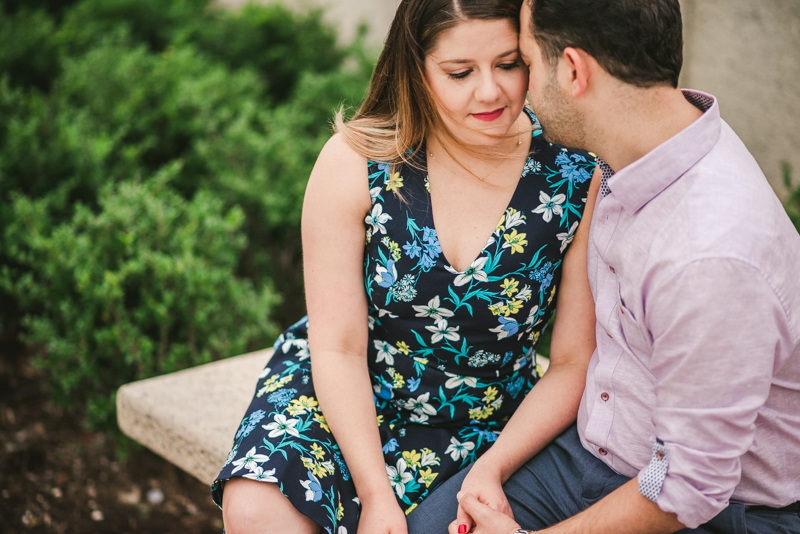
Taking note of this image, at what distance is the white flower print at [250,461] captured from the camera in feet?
5.64

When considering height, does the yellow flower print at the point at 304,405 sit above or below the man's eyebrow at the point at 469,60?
below

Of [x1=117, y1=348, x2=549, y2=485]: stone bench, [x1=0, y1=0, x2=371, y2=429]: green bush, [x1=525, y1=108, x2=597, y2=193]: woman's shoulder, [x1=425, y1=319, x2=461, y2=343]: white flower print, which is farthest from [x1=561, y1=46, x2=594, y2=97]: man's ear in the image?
[x1=0, y1=0, x2=371, y2=429]: green bush

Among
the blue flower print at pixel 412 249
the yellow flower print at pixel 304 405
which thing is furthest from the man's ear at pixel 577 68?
the yellow flower print at pixel 304 405

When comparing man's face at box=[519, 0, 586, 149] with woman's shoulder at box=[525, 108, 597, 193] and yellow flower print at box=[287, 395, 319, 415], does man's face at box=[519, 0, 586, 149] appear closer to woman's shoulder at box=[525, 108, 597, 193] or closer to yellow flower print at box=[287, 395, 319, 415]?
woman's shoulder at box=[525, 108, 597, 193]

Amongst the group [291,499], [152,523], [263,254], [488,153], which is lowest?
[152,523]

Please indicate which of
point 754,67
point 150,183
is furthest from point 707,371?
point 150,183

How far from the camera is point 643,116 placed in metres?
1.56

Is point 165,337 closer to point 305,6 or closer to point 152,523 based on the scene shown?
point 152,523

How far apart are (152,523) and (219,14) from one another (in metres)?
6.24

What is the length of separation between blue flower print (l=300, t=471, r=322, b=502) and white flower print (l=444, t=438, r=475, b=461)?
44 cm

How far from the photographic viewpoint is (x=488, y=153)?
78.3 inches

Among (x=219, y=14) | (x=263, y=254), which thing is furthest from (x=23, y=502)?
(x=219, y=14)

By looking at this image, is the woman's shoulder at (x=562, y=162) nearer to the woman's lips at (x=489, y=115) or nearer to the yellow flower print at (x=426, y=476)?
the woman's lips at (x=489, y=115)

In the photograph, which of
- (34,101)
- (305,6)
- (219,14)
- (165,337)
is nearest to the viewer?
(165,337)
